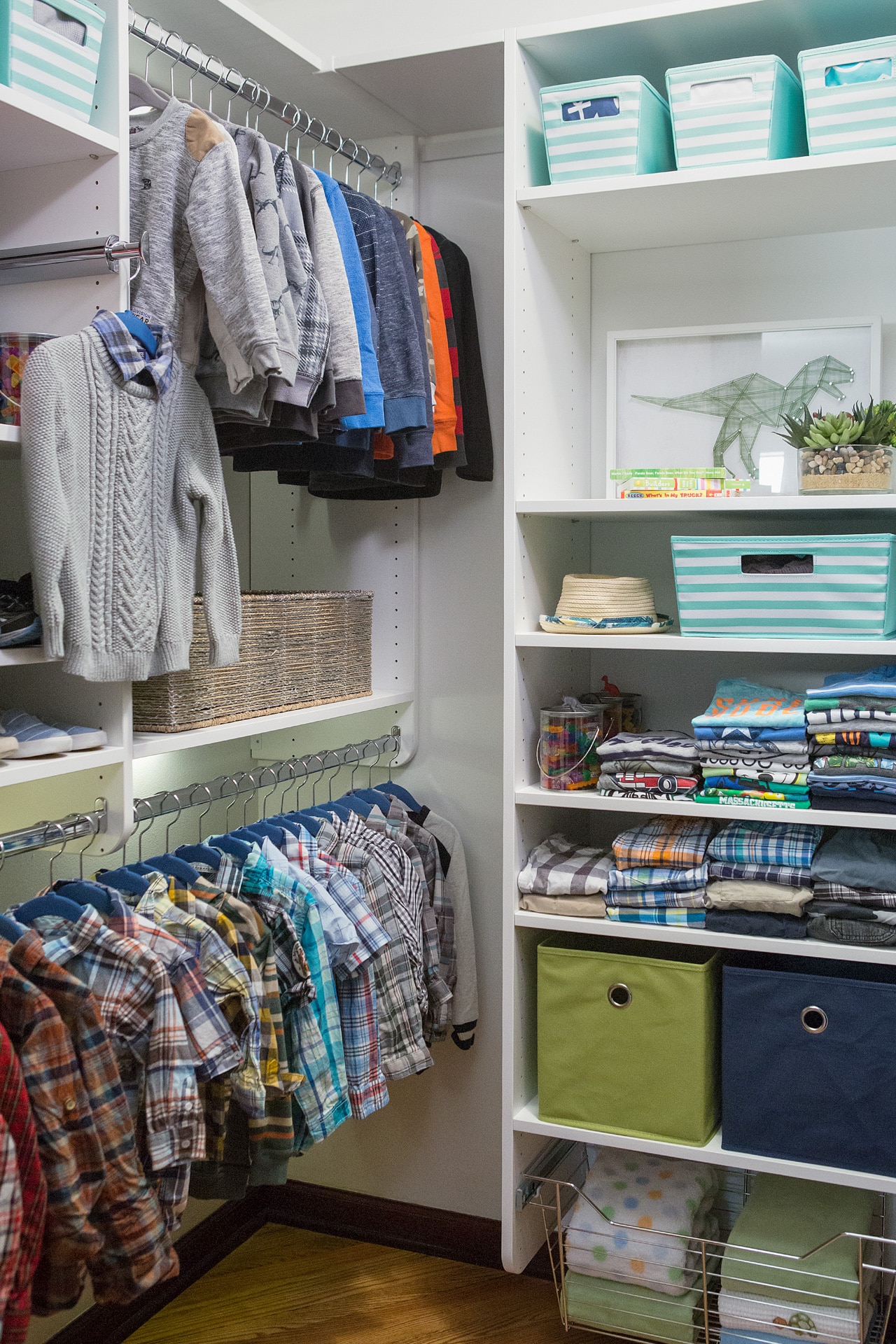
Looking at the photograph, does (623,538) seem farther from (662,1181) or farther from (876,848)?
(662,1181)

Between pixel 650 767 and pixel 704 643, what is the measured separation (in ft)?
0.76

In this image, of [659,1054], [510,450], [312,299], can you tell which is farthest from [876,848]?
[312,299]

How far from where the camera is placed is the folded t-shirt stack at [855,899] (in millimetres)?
1799

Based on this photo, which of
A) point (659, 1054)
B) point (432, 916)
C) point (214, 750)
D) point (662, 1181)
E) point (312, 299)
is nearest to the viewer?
point (312, 299)

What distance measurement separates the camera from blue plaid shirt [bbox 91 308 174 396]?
1508 millimetres

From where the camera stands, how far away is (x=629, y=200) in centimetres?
195

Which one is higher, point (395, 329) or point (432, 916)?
point (395, 329)

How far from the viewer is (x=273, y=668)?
206 centimetres

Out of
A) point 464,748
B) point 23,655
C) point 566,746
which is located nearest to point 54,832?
point 23,655

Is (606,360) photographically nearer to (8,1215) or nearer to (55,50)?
(55,50)

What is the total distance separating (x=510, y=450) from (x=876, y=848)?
88cm

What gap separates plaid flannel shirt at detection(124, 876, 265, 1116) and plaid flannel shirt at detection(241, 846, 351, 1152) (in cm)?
15

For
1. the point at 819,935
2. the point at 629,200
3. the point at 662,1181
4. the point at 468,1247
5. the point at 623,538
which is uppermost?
the point at 629,200

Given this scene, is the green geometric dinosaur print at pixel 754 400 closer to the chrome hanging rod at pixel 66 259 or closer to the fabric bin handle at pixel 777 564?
the fabric bin handle at pixel 777 564
